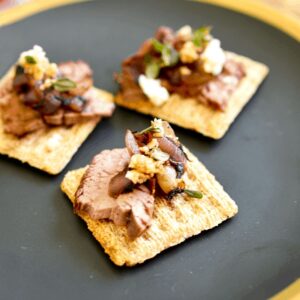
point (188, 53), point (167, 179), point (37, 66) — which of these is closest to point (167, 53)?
point (188, 53)

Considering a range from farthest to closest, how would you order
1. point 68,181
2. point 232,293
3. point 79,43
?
point 79,43
point 68,181
point 232,293

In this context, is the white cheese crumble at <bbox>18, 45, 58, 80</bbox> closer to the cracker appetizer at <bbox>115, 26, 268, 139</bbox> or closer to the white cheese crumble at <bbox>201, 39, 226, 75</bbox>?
the cracker appetizer at <bbox>115, 26, 268, 139</bbox>

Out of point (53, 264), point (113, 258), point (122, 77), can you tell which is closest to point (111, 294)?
point (113, 258)

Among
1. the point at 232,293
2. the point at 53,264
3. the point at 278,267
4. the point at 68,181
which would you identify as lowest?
the point at 53,264

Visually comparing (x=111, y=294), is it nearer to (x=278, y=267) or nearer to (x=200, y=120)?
(x=278, y=267)

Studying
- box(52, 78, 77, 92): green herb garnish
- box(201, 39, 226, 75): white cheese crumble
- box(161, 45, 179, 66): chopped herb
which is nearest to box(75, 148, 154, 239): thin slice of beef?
box(52, 78, 77, 92): green herb garnish

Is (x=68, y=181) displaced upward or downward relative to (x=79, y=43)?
downward
